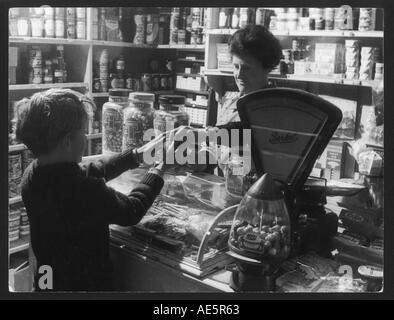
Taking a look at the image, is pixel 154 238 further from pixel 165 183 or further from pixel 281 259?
pixel 281 259

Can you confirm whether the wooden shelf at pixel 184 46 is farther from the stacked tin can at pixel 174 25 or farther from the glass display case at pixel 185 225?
the glass display case at pixel 185 225

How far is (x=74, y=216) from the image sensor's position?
113cm

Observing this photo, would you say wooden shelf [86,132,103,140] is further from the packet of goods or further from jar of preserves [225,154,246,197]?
the packet of goods

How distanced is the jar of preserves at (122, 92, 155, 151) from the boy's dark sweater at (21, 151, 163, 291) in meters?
0.13

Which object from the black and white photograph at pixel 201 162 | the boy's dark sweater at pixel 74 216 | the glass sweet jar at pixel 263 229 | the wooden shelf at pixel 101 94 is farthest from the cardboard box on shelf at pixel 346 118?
the wooden shelf at pixel 101 94

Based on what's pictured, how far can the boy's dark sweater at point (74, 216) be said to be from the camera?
1131 millimetres

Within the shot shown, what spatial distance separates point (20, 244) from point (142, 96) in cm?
44

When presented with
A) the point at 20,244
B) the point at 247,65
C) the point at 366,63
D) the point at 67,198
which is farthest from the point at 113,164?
the point at 366,63

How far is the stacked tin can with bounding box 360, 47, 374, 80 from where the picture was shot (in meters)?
1.19

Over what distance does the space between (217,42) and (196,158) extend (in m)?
0.30

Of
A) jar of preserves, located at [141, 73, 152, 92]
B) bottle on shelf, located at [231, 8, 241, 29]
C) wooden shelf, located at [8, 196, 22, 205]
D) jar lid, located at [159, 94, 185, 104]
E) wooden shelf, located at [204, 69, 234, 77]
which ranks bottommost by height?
wooden shelf, located at [8, 196, 22, 205]

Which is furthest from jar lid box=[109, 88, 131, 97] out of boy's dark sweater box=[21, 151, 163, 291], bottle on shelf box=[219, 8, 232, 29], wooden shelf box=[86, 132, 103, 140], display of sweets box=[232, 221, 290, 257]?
display of sweets box=[232, 221, 290, 257]
